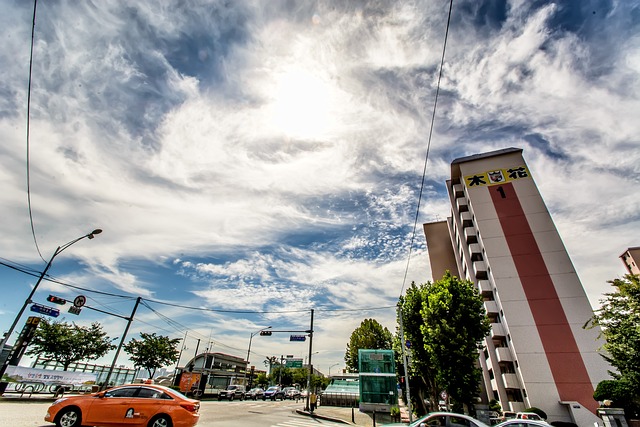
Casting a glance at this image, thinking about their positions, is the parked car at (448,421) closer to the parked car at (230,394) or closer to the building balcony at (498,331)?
the building balcony at (498,331)

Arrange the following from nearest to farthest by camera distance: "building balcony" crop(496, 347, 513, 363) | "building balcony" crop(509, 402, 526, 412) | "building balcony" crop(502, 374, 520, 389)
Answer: "building balcony" crop(509, 402, 526, 412)
"building balcony" crop(502, 374, 520, 389)
"building balcony" crop(496, 347, 513, 363)

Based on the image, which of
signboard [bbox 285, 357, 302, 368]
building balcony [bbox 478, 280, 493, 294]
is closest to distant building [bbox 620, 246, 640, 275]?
building balcony [bbox 478, 280, 493, 294]

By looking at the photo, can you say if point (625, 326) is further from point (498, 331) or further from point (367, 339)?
point (367, 339)

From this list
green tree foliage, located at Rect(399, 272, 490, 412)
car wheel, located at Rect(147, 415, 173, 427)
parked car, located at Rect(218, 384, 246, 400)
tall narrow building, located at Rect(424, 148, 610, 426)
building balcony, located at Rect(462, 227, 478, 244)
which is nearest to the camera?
car wheel, located at Rect(147, 415, 173, 427)

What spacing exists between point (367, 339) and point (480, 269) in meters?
22.6

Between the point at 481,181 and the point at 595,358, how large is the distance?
21764 millimetres

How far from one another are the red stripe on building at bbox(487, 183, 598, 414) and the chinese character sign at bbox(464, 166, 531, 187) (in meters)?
1.03

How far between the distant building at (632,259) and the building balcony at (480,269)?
118 feet

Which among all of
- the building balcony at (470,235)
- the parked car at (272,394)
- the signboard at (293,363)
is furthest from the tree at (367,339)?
the building balcony at (470,235)

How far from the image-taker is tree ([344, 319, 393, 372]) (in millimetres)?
47469

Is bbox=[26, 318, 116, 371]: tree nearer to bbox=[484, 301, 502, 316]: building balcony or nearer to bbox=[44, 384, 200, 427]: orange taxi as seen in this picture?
bbox=[44, 384, 200, 427]: orange taxi

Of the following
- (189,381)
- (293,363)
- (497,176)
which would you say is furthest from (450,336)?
(293,363)

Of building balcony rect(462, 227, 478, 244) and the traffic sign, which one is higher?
building balcony rect(462, 227, 478, 244)

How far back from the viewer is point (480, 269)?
115 feet
